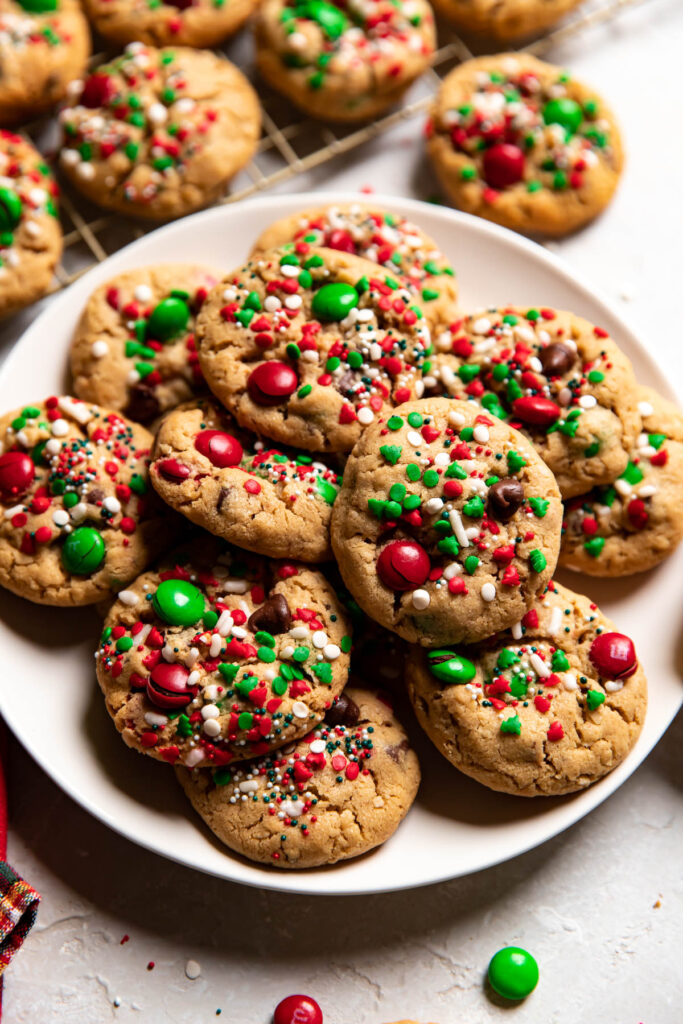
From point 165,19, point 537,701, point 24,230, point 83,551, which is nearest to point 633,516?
point 537,701

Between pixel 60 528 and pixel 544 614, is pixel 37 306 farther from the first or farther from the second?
pixel 544 614

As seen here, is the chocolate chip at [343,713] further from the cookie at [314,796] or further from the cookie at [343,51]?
the cookie at [343,51]

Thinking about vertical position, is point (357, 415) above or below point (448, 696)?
above

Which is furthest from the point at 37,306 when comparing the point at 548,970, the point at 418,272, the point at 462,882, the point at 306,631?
the point at 548,970

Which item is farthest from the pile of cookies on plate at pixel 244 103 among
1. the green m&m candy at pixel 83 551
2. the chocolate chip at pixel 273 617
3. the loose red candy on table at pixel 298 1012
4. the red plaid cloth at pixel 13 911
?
the loose red candy on table at pixel 298 1012

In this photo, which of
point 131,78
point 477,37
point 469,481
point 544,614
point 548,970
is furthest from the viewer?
point 477,37

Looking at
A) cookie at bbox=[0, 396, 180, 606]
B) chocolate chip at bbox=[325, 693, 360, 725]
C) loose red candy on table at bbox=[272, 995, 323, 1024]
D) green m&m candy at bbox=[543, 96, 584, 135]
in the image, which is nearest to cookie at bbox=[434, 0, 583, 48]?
green m&m candy at bbox=[543, 96, 584, 135]
